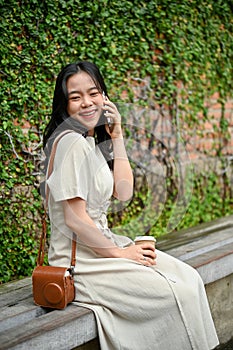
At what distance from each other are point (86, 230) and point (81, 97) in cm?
63

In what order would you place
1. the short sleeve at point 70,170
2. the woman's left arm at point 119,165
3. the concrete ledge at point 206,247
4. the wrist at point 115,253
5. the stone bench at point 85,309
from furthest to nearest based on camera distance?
the concrete ledge at point 206,247, the woman's left arm at point 119,165, the wrist at point 115,253, the short sleeve at point 70,170, the stone bench at point 85,309

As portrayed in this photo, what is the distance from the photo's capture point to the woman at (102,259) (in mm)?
2646

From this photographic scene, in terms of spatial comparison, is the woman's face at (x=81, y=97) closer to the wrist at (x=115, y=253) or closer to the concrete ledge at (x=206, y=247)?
the wrist at (x=115, y=253)

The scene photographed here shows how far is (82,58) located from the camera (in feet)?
13.4

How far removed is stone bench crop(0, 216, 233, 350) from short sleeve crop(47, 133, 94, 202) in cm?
52

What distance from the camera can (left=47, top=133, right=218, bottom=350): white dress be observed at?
8.67 feet

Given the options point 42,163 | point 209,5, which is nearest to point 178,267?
point 42,163

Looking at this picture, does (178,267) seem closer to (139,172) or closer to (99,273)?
(99,273)

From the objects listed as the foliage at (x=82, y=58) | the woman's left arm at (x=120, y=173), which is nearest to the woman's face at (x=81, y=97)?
the woman's left arm at (x=120, y=173)

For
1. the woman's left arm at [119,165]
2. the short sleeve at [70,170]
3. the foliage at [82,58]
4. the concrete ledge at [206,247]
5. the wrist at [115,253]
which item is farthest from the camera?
the foliage at [82,58]

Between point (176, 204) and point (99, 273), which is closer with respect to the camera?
point (99, 273)

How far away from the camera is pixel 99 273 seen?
8.89 feet

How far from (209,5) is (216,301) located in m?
2.87

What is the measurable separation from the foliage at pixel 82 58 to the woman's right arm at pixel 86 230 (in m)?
1.01
